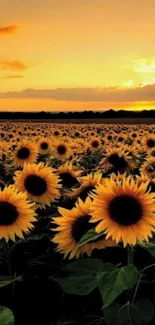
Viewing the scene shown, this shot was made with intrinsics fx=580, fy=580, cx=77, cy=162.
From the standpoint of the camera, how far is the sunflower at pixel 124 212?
3.10 metres

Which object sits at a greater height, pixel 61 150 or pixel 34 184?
pixel 34 184

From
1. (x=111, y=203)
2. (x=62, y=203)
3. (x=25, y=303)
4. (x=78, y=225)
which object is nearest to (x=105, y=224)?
(x=111, y=203)

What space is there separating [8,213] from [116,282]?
1452mm

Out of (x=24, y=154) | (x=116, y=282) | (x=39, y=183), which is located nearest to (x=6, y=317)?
(x=116, y=282)

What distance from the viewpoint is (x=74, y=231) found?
3527 millimetres

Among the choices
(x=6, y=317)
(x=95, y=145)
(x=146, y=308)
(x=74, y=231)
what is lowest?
(x=95, y=145)

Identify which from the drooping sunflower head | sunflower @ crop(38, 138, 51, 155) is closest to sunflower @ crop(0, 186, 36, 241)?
the drooping sunflower head

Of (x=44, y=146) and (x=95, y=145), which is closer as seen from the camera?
(x=44, y=146)

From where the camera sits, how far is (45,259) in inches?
150

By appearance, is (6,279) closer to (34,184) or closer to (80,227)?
(80,227)

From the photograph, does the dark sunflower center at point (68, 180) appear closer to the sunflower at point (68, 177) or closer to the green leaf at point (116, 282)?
the sunflower at point (68, 177)

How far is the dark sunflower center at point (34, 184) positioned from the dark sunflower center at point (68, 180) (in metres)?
0.68

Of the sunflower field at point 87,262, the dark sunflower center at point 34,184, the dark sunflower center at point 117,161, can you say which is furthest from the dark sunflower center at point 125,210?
the dark sunflower center at point 117,161

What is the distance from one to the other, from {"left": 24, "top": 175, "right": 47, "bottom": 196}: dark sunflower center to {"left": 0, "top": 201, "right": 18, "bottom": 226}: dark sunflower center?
3.70 feet
